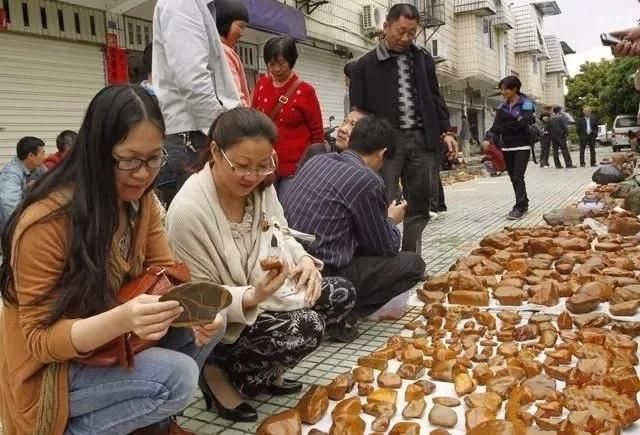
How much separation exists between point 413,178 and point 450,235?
1.95 m

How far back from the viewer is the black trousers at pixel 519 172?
691 cm

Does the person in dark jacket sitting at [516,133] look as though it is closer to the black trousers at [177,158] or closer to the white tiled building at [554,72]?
the black trousers at [177,158]

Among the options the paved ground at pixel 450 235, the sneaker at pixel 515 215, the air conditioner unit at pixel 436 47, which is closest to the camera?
the paved ground at pixel 450 235

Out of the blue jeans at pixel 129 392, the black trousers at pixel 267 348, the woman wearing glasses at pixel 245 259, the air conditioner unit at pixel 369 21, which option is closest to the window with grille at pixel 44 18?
the woman wearing glasses at pixel 245 259

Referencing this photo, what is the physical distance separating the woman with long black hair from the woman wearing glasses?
484 mm

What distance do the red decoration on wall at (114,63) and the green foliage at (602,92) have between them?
76.6 feet

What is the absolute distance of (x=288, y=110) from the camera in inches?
168

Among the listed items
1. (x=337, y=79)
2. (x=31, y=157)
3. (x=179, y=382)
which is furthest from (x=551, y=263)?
(x=337, y=79)

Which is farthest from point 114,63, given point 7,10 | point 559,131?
point 559,131

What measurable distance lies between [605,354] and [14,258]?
2.30 metres

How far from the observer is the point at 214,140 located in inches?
90.0

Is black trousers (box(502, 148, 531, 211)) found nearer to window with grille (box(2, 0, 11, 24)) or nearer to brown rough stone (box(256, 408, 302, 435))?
brown rough stone (box(256, 408, 302, 435))

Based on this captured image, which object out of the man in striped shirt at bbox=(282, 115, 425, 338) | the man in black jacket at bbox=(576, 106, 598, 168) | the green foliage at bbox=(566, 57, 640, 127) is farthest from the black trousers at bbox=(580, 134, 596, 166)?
the man in striped shirt at bbox=(282, 115, 425, 338)

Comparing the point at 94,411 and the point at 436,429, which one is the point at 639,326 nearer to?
the point at 436,429
